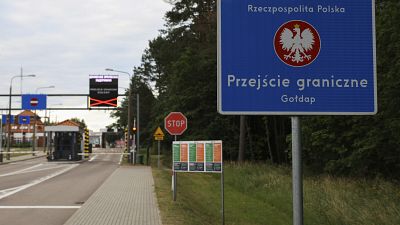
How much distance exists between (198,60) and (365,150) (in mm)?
23098

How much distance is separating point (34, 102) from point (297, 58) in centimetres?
4835

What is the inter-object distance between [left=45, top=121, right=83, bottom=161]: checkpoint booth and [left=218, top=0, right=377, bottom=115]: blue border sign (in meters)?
46.2

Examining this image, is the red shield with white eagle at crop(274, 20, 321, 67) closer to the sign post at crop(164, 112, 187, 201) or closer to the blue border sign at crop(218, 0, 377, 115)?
the blue border sign at crop(218, 0, 377, 115)

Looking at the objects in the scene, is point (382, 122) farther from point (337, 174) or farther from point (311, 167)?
point (311, 167)

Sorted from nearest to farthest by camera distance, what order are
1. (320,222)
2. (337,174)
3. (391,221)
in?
1. (391,221)
2. (320,222)
3. (337,174)

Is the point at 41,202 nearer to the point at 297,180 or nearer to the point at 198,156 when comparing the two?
the point at 198,156

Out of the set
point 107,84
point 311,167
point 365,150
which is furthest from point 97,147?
point 365,150

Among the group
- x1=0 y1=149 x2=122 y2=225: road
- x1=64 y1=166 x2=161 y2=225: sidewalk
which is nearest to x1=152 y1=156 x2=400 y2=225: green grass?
x1=64 y1=166 x2=161 y2=225: sidewalk

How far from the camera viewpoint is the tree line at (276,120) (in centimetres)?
2175

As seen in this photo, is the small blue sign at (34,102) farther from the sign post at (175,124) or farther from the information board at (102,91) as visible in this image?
the sign post at (175,124)

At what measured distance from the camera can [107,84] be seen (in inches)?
1734

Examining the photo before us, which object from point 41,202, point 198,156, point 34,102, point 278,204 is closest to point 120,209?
point 198,156

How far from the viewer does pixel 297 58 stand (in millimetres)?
3293

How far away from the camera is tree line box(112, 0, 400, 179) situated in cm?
2175
